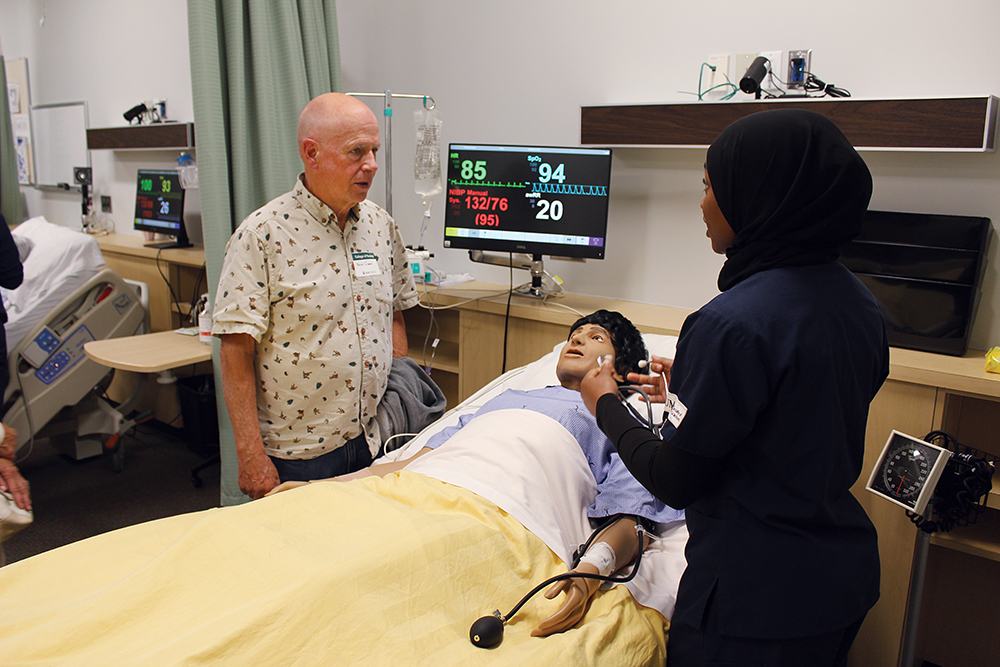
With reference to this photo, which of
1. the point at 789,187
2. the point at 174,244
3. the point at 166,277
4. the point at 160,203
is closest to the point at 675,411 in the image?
the point at 789,187

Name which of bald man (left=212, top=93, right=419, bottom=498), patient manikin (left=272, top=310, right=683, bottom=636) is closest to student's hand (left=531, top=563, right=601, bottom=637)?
patient manikin (left=272, top=310, right=683, bottom=636)

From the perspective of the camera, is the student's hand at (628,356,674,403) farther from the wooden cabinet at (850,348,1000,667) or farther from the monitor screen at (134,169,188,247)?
the monitor screen at (134,169,188,247)

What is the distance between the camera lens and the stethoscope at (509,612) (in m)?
1.13

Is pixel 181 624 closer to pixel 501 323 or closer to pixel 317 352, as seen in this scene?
pixel 317 352

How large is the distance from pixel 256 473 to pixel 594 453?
0.93 metres

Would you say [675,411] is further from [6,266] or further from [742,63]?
[6,266]

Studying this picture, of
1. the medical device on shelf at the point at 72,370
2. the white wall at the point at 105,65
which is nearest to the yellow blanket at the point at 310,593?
the medical device on shelf at the point at 72,370

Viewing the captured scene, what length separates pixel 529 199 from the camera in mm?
2609

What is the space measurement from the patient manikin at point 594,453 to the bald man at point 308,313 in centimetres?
22

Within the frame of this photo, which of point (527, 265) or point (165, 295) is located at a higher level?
point (527, 265)

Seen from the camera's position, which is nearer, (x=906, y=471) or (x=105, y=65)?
(x=906, y=471)

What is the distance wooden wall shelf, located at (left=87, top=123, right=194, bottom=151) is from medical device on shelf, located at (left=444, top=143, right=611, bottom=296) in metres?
2.12

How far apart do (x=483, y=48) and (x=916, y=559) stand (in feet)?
8.50

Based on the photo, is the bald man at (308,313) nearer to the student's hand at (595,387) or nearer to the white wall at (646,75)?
the student's hand at (595,387)
